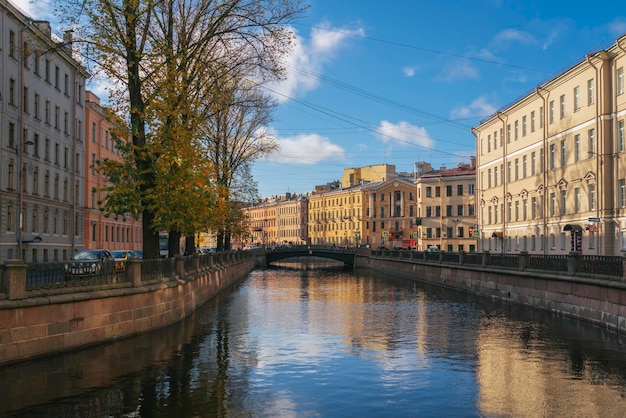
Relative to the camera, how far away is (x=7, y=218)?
47.2 m

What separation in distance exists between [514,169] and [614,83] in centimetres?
1979

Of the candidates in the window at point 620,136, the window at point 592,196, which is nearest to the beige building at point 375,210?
the window at point 592,196

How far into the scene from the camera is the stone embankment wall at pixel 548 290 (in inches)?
957

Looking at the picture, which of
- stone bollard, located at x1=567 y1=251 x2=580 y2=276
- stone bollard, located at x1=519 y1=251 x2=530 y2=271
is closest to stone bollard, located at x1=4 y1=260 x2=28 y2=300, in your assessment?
stone bollard, located at x1=567 y1=251 x2=580 y2=276

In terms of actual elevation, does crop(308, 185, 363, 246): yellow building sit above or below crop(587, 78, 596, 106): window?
below

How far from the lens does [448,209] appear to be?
105 meters

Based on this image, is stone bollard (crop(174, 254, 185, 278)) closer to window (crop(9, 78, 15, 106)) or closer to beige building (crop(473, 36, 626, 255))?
beige building (crop(473, 36, 626, 255))

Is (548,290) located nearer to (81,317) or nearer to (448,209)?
(81,317)

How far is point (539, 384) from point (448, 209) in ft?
296

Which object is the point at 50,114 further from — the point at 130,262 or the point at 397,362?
the point at 397,362

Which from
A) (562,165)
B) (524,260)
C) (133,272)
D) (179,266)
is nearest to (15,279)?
(133,272)

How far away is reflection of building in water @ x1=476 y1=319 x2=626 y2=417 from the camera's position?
13523 mm

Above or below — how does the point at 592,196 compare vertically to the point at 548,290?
above

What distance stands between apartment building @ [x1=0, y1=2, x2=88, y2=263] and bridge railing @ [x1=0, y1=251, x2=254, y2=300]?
18.7 m
